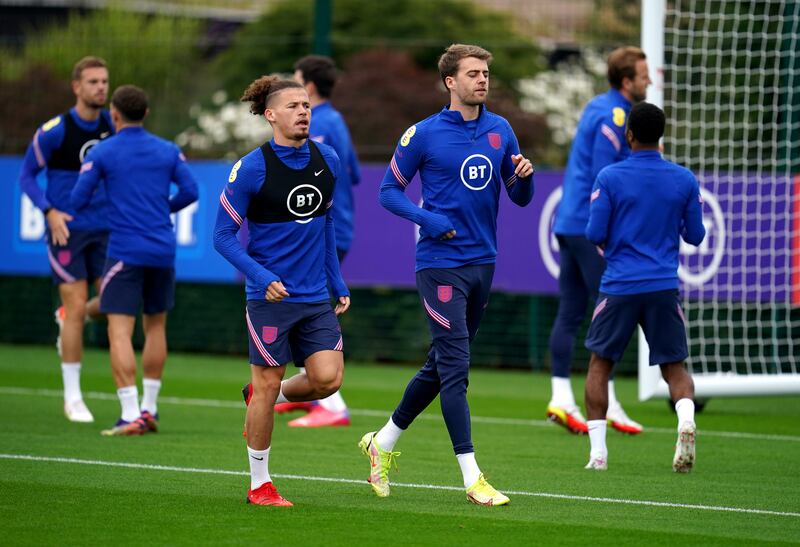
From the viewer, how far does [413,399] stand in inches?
289

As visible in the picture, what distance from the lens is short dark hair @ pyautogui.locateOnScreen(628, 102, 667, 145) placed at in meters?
7.95

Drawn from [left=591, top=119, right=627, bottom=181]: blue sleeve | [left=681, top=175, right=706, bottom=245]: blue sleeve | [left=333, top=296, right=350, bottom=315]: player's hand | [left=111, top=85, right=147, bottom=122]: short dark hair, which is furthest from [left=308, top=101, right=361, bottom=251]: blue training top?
[left=333, top=296, right=350, bottom=315]: player's hand

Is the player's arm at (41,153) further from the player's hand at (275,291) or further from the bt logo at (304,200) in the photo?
the player's hand at (275,291)

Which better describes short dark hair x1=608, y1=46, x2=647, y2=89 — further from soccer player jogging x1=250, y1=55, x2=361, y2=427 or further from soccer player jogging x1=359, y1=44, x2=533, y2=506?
soccer player jogging x1=359, y1=44, x2=533, y2=506

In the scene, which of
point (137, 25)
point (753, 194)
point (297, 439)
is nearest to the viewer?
point (297, 439)

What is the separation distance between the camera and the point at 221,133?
51.7 feet

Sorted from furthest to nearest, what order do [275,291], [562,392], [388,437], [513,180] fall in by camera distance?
[562,392], [388,437], [513,180], [275,291]

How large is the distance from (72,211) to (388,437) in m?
3.91

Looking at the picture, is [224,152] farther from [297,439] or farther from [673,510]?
[673,510]

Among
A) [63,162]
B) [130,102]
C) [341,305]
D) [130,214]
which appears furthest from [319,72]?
[341,305]

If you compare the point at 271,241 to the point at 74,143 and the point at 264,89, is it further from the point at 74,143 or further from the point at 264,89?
the point at 74,143

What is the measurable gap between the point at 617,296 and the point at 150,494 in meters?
2.73

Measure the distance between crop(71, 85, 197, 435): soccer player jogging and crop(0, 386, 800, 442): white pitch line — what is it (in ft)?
6.46

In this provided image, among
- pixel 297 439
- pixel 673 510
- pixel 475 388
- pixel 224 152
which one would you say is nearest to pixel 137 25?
pixel 224 152
